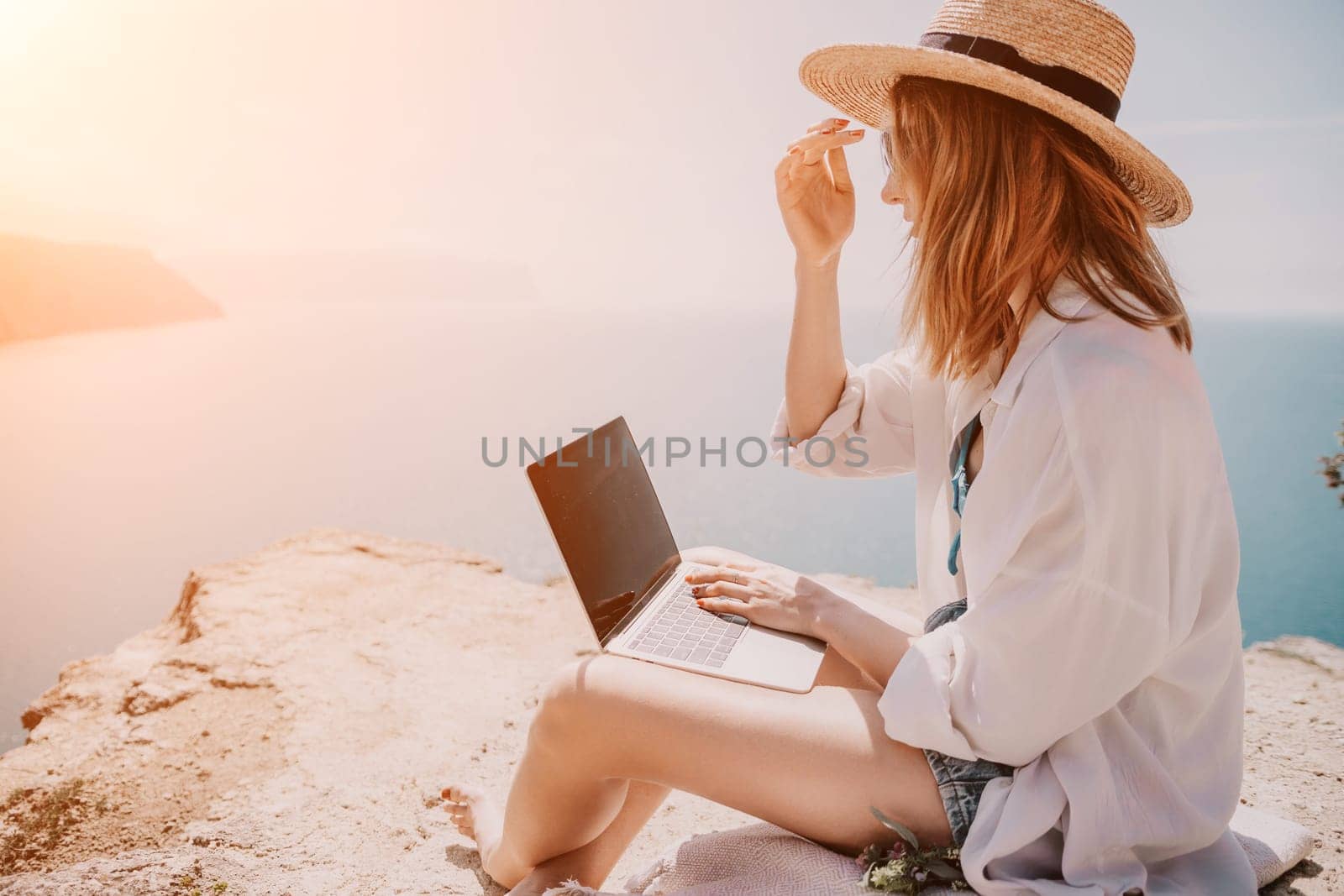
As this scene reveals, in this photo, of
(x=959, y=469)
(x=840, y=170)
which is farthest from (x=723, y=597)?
(x=840, y=170)

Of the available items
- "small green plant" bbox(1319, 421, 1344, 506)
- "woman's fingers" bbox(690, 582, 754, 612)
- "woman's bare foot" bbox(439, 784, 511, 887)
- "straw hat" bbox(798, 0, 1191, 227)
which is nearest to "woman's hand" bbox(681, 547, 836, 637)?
"woman's fingers" bbox(690, 582, 754, 612)

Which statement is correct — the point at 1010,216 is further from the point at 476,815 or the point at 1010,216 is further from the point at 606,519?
the point at 476,815

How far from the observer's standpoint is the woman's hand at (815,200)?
1763 millimetres

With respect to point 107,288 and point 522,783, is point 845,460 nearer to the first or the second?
point 522,783

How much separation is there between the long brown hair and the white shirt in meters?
0.09

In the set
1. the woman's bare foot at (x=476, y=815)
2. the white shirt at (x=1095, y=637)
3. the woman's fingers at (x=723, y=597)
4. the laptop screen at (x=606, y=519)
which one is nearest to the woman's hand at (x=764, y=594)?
the woman's fingers at (x=723, y=597)

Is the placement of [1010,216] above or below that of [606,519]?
above

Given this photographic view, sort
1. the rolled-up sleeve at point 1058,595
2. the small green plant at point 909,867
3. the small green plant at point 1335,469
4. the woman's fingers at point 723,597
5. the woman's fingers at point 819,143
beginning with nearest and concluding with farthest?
the rolled-up sleeve at point 1058,595 < the small green plant at point 909,867 < the woman's fingers at point 723,597 < the woman's fingers at point 819,143 < the small green plant at point 1335,469

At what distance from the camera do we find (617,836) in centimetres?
149

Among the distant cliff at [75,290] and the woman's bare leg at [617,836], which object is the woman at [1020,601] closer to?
the woman's bare leg at [617,836]

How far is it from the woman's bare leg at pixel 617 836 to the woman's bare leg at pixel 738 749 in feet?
0.60

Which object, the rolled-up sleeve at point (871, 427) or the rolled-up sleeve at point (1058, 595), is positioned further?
the rolled-up sleeve at point (871, 427)

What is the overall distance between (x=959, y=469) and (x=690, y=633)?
567 millimetres

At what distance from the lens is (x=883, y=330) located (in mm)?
2168
